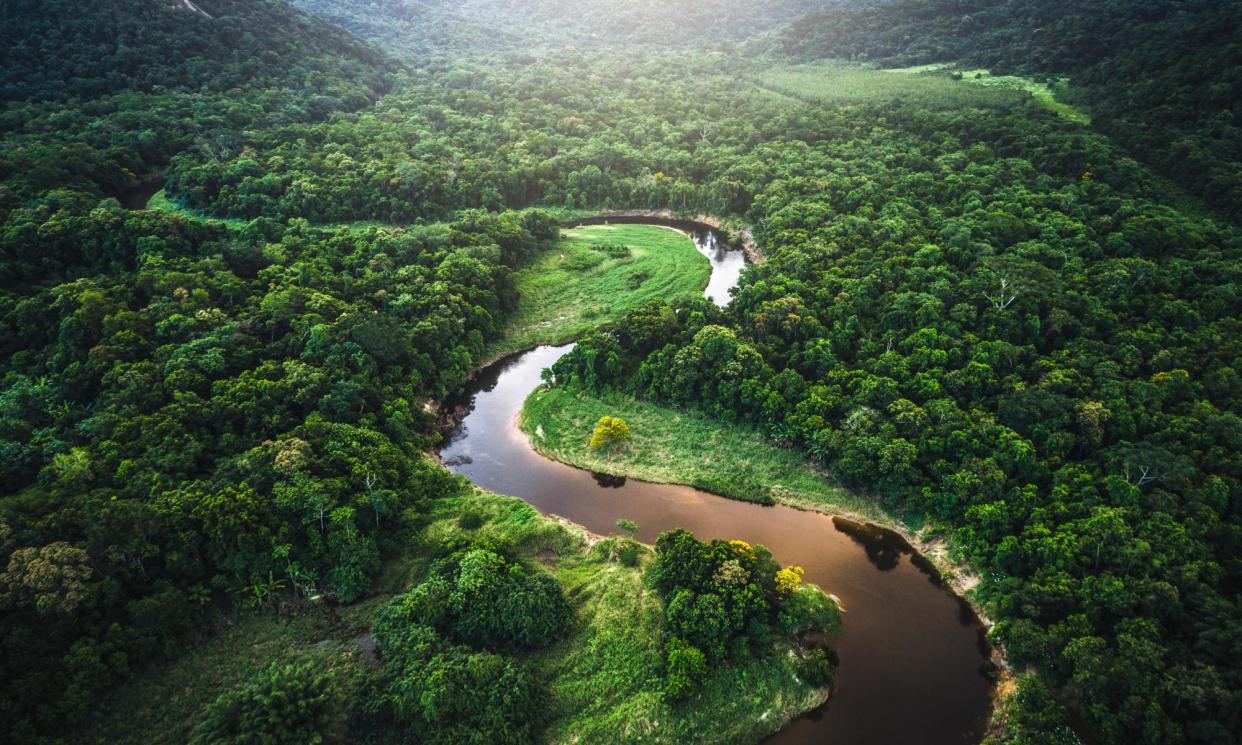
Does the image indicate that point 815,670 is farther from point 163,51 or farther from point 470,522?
point 163,51

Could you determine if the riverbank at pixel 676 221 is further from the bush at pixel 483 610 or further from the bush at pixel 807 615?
the bush at pixel 483 610

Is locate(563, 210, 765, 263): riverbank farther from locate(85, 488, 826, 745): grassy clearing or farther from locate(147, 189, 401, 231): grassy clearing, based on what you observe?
locate(85, 488, 826, 745): grassy clearing

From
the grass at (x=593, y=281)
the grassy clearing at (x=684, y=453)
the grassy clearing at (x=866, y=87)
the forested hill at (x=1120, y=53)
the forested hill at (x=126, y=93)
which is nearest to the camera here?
the grassy clearing at (x=684, y=453)

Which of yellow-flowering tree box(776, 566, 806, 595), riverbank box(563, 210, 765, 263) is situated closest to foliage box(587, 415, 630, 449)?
yellow-flowering tree box(776, 566, 806, 595)

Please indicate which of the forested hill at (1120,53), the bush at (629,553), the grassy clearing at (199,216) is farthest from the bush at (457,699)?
the forested hill at (1120,53)

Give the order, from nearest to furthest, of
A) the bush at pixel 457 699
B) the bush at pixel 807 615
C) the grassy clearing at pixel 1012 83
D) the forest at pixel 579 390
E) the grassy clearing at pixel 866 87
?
the bush at pixel 457 699 < the forest at pixel 579 390 < the bush at pixel 807 615 < the grassy clearing at pixel 1012 83 < the grassy clearing at pixel 866 87

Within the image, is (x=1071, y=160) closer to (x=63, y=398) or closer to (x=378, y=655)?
(x=378, y=655)
